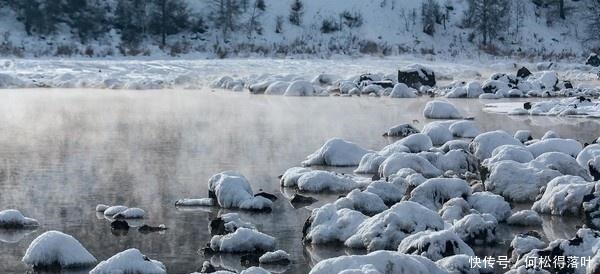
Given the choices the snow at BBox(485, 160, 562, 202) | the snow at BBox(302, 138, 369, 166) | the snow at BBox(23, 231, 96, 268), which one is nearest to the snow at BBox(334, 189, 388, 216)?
the snow at BBox(485, 160, 562, 202)

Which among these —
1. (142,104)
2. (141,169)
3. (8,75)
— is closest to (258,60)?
(8,75)

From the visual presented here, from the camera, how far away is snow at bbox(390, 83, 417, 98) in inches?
1318

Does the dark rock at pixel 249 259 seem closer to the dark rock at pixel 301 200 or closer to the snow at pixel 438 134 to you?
the dark rock at pixel 301 200

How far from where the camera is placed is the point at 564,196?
12211mm

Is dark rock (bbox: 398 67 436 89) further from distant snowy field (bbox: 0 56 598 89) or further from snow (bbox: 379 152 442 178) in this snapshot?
snow (bbox: 379 152 442 178)

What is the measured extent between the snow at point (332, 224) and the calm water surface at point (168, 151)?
200 millimetres

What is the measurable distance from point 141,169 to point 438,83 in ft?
84.5

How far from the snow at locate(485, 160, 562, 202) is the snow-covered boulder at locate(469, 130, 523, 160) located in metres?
2.53

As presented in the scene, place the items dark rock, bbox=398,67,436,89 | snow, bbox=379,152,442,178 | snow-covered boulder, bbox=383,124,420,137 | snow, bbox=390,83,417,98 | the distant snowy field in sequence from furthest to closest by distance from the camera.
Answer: the distant snowy field < dark rock, bbox=398,67,436,89 < snow, bbox=390,83,417,98 < snow-covered boulder, bbox=383,124,420,137 < snow, bbox=379,152,442,178

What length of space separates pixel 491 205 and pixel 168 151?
787cm

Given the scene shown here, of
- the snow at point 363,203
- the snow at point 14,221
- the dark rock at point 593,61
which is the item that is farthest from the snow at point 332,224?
the dark rock at point 593,61

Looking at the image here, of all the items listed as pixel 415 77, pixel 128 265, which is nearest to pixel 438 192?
pixel 128 265

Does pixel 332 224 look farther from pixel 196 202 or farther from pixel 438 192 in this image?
pixel 196 202

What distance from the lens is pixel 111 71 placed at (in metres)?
40.9
